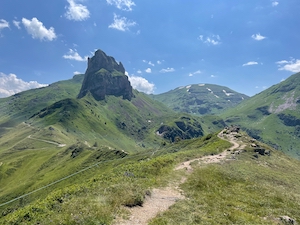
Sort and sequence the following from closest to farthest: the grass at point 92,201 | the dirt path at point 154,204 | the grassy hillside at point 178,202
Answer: the grass at point 92,201
the grassy hillside at point 178,202
the dirt path at point 154,204

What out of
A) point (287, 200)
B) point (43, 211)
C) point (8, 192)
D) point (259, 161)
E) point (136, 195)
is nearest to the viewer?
point (43, 211)

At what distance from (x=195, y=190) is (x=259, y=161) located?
37780 mm

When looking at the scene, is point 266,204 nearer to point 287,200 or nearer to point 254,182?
point 287,200

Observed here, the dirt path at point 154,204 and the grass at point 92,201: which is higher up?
the grass at point 92,201

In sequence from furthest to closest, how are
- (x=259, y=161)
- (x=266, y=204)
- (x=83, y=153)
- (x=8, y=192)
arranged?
(x=83, y=153), (x=8, y=192), (x=259, y=161), (x=266, y=204)

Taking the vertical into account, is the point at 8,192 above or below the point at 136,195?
below

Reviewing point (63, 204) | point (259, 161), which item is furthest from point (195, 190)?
point (259, 161)

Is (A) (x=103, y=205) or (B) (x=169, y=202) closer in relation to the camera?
(A) (x=103, y=205)

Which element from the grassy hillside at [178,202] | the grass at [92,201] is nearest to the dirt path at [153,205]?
the grassy hillside at [178,202]

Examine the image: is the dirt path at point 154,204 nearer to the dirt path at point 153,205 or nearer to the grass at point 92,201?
the dirt path at point 153,205

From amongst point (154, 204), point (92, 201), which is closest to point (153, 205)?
point (154, 204)

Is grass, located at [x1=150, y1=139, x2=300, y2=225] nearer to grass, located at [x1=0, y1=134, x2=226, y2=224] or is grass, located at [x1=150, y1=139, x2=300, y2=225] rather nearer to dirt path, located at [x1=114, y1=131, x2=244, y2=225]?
dirt path, located at [x1=114, y1=131, x2=244, y2=225]

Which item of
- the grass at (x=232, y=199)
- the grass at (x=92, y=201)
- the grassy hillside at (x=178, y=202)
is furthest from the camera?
the grass at (x=232, y=199)

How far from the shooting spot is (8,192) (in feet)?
509
